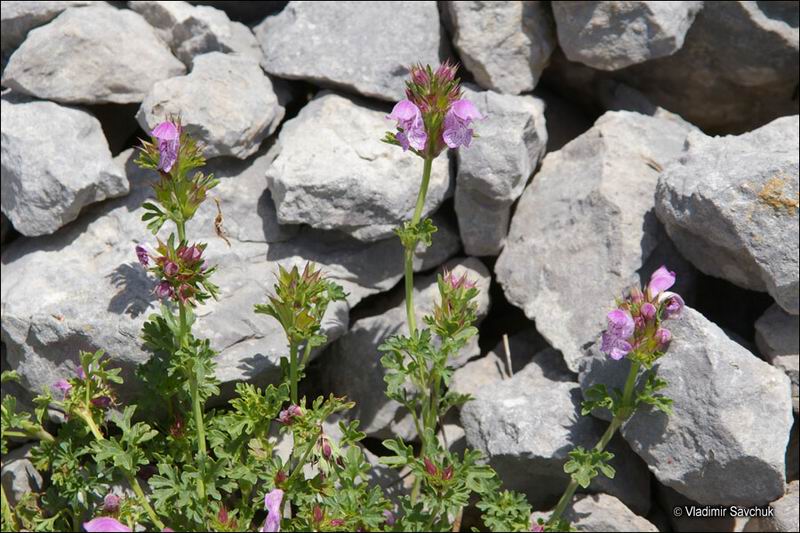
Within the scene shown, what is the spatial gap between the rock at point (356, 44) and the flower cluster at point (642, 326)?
2.18 metres

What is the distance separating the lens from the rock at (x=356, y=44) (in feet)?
20.6

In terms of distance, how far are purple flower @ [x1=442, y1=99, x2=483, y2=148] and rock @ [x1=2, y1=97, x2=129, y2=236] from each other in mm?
2197

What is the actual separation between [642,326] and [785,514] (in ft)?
4.70

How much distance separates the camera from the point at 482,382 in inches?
242

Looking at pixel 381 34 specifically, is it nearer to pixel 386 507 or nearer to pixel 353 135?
pixel 353 135

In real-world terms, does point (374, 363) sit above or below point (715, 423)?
below

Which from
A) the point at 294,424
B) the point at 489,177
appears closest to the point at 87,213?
the point at 294,424

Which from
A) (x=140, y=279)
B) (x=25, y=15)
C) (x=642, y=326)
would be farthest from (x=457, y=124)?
(x=25, y=15)

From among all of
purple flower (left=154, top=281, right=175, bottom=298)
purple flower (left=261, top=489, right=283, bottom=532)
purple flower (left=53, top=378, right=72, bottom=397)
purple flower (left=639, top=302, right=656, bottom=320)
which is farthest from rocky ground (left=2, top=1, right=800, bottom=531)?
purple flower (left=261, top=489, right=283, bottom=532)

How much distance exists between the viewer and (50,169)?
5.73 meters

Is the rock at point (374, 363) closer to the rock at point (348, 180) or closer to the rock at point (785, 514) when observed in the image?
the rock at point (348, 180)

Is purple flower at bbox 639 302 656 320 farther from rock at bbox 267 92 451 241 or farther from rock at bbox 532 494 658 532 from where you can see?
rock at bbox 267 92 451 241

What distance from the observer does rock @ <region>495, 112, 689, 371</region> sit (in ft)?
19.0

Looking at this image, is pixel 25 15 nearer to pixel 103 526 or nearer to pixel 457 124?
pixel 457 124
